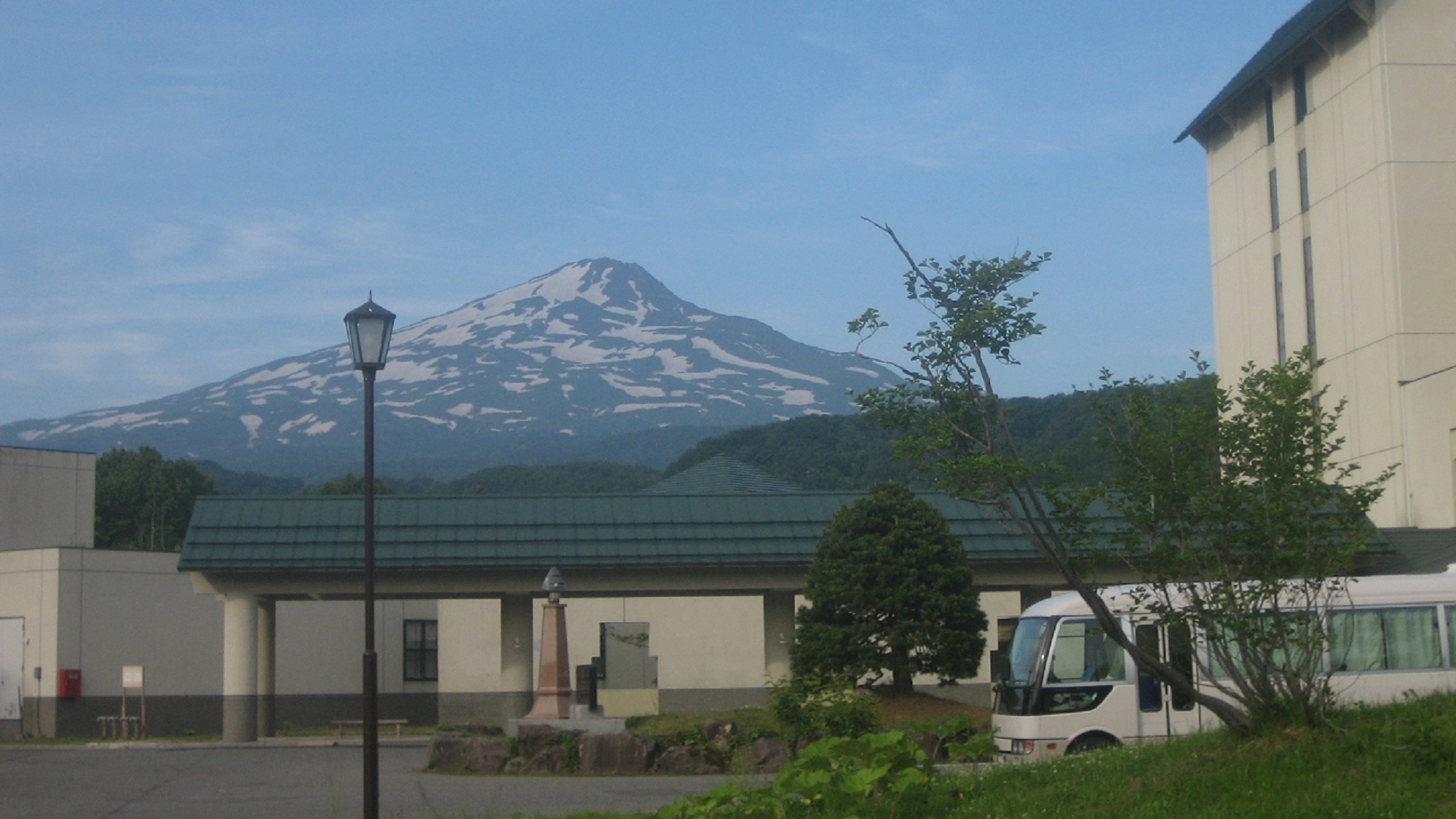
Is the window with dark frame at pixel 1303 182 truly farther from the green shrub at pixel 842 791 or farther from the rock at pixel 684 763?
the green shrub at pixel 842 791

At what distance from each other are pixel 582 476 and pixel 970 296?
110201 millimetres

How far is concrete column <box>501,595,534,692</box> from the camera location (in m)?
26.5

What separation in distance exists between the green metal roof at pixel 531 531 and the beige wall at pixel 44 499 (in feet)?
52.0

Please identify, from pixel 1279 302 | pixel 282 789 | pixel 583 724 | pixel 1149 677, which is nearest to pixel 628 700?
pixel 583 724

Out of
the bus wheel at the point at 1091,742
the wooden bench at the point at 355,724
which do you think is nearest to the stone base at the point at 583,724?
the bus wheel at the point at 1091,742

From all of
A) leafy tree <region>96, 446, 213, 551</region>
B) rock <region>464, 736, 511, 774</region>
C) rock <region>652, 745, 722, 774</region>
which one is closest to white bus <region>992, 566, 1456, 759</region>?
rock <region>652, 745, 722, 774</region>

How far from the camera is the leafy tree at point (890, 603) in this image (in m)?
23.4

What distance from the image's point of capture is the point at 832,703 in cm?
1833

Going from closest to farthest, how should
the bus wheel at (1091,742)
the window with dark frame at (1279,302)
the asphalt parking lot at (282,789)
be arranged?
the asphalt parking lot at (282,789), the bus wheel at (1091,742), the window with dark frame at (1279,302)

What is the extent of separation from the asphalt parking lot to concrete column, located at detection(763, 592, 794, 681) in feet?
22.1

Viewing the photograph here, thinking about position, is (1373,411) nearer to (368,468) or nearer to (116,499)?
(368,468)

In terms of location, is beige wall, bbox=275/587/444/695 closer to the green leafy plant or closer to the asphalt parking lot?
the asphalt parking lot

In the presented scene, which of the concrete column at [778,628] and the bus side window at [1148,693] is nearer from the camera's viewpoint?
the bus side window at [1148,693]

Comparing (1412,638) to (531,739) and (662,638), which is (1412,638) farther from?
(662,638)
